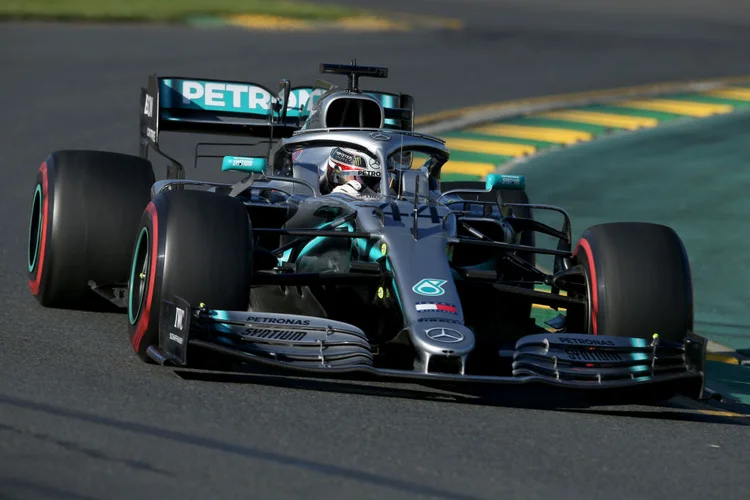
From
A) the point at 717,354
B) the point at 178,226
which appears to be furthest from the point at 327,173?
the point at 717,354

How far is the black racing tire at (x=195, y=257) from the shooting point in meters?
6.96

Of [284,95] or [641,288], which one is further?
[284,95]

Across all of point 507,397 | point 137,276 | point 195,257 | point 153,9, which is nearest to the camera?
point 195,257

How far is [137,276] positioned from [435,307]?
1.75 metres

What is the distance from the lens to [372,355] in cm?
685

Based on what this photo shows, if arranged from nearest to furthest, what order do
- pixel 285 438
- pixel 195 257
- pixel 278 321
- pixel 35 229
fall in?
pixel 285 438, pixel 278 321, pixel 195 257, pixel 35 229

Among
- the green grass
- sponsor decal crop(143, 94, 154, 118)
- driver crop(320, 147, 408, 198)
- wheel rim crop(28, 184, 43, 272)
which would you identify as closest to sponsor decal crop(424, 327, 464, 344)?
driver crop(320, 147, 408, 198)

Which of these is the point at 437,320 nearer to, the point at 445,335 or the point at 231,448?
the point at 445,335

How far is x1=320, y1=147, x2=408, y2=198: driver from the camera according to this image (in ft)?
28.0

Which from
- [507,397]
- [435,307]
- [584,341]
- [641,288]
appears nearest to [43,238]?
[435,307]

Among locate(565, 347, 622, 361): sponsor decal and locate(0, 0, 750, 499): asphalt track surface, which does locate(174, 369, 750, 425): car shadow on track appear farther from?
locate(565, 347, 622, 361): sponsor decal

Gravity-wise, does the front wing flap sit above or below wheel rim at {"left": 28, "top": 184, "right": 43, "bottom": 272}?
below

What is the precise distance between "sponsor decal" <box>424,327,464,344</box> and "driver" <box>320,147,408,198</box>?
184 centimetres

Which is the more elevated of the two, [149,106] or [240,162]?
[149,106]
